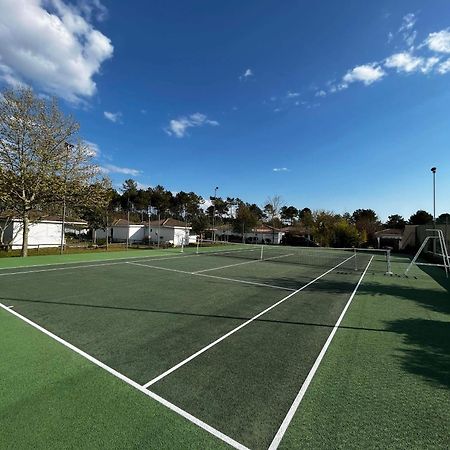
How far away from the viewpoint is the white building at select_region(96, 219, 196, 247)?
4934 centimetres

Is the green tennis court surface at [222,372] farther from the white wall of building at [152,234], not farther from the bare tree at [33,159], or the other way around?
the white wall of building at [152,234]

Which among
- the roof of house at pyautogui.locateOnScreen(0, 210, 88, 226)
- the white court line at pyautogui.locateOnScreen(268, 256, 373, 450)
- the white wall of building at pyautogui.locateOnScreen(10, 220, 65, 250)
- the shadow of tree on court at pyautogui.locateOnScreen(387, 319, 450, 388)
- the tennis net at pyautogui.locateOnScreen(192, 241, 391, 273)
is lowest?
the white court line at pyautogui.locateOnScreen(268, 256, 373, 450)

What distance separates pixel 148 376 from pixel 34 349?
7.93ft

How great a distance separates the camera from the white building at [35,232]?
27962 millimetres

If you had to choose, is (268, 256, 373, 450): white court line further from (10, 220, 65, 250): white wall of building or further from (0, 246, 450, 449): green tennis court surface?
(10, 220, 65, 250): white wall of building

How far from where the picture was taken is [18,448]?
2883 mm

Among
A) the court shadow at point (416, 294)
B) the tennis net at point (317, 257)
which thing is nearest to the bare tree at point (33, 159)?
the tennis net at point (317, 257)

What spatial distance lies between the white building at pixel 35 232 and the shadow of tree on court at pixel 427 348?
2840 cm

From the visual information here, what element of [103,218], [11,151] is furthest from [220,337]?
[103,218]

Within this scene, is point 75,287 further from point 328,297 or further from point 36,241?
point 36,241

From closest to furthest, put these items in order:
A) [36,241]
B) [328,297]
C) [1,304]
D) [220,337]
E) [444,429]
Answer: [444,429]
[220,337]
[1,304]
[328,297]
[36,241]

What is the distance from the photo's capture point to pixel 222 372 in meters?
4.63

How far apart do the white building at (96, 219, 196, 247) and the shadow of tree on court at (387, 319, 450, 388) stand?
41389 mm

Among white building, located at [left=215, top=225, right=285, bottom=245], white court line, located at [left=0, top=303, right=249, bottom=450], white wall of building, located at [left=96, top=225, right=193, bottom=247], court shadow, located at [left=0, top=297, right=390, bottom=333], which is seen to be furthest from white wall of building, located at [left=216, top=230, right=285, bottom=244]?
white court line, located at [left=0, top=303, right=249, bottom=450]
